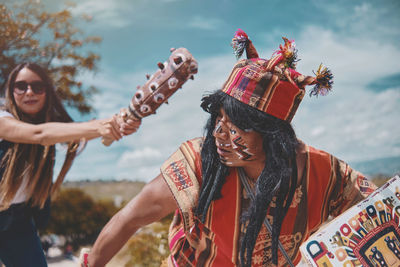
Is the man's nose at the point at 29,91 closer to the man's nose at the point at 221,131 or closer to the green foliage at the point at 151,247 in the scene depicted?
the green foliage at the point at 151,247

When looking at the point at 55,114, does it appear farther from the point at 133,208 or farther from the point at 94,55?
the point at 94,55

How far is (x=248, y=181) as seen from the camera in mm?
2045

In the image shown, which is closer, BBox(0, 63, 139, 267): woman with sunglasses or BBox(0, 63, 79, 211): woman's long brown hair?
BBox(0, 63, 139, 267): woman with sunglasses

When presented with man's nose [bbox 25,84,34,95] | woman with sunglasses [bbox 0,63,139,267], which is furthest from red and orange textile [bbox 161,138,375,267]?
man's nose [bbox 25,84,34,95]

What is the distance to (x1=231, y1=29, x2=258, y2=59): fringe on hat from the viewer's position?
2.04 metres

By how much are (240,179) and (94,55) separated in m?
10.3

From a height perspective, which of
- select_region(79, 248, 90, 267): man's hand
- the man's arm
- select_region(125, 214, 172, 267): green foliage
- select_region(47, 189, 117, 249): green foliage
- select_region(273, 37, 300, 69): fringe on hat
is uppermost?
select_region(273, 37, 300, 69): fringe on hat

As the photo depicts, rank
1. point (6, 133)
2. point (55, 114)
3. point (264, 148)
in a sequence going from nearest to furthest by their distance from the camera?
point (264, 148) < point (6, 133) < point (55, 114)

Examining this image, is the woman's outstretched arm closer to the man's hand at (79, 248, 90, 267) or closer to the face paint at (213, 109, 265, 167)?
the man's hand at (79, 248, 90, 267)

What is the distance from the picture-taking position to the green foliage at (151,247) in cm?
429

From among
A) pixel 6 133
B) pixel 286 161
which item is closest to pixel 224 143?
pixel 286 161

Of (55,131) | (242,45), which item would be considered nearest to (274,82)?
(242,45)

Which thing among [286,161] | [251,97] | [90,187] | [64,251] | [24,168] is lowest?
[64,251]

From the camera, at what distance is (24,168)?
3.17 metres
